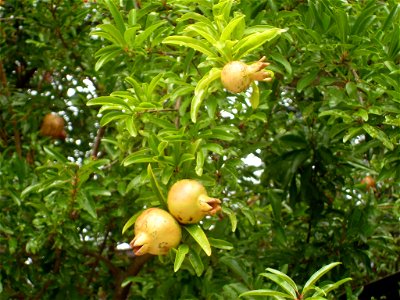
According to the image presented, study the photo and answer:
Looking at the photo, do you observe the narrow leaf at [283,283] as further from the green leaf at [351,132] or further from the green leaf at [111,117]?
the green leaf at [111,117]

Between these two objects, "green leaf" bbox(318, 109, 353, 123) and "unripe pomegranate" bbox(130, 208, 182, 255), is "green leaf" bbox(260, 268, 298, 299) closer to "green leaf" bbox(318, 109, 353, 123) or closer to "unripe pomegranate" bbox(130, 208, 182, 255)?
"unripe pomegranate" bbox(130, 208, 182, 255)

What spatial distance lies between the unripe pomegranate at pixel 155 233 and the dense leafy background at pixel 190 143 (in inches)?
3.5

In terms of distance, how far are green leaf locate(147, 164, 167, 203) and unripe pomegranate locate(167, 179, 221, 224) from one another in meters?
0.03

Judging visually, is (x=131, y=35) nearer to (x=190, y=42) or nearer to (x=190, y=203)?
(x=190, y=42)

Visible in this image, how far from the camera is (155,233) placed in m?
1.34

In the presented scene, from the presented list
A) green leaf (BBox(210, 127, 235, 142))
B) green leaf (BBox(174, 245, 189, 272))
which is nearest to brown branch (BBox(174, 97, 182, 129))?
green leaf (BBox(210, 127, 235, 142))

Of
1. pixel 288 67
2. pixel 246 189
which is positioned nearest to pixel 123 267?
pixel 246 189

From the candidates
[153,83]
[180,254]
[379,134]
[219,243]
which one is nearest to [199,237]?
[180,254]

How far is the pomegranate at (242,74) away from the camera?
1321mm

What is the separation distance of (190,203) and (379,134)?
20.0 inches

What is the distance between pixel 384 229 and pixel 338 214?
0.64 feet

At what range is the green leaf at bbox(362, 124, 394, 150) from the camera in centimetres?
157

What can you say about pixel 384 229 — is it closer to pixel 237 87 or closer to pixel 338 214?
pixel 338 214

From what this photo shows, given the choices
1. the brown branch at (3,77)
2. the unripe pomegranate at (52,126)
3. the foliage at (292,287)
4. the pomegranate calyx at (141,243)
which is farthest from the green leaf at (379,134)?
the brown branch at (3,77)
